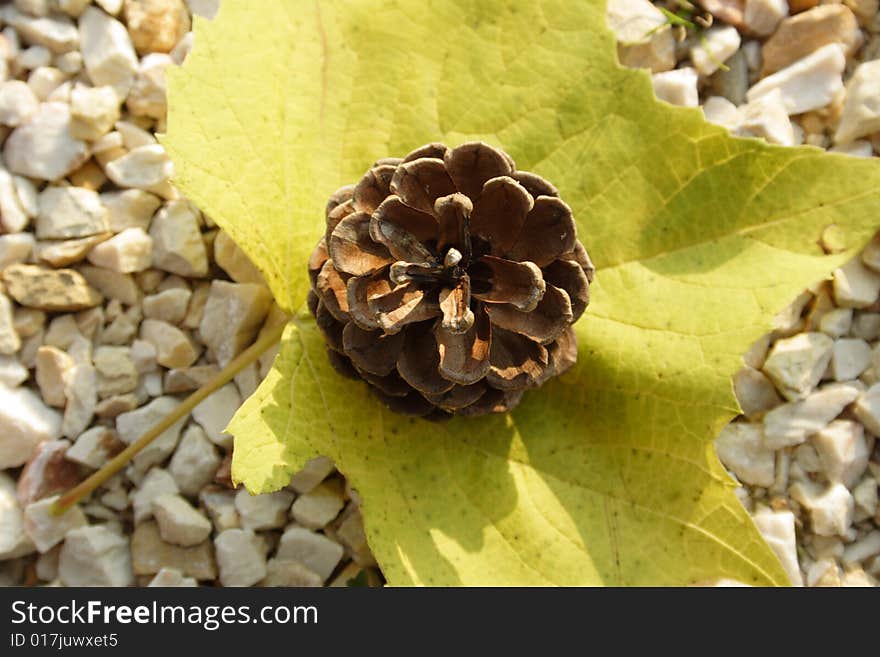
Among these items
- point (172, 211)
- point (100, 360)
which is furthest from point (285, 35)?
point (100, 360)

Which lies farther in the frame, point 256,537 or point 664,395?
point 256,537

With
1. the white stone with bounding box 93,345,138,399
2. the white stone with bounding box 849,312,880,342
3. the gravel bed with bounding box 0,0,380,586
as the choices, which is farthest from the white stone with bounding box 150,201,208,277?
the white stone with bounding box 849,312,880,342

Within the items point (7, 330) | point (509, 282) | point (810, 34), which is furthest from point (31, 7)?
point (810, 34)

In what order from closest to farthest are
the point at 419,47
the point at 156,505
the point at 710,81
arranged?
1. the point at 419,47
2. the point at 156,505
3. the point at 710,81

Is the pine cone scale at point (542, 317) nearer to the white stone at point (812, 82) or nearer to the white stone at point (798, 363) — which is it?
the white stone at point (798, 363)

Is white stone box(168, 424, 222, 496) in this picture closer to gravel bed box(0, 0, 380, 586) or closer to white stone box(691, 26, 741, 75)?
gravel bed box(0, 0, 380, 586)

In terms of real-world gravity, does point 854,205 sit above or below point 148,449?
above
